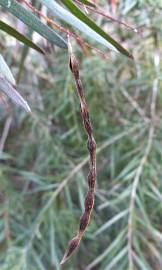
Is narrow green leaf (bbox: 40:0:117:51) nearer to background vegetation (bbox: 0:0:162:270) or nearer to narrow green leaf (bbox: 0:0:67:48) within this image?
narrow green leaf (bbox: 0:0:67:48)

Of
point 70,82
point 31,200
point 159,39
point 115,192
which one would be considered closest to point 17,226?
point 31,200

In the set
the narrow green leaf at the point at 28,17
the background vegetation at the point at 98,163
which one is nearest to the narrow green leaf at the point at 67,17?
the narrow green leaf at the point at 28,17

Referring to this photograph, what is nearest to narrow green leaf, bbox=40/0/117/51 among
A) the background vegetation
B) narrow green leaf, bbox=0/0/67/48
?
narrow green leaf, bbox=0/0/67/48

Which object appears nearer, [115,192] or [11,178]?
[115,192]

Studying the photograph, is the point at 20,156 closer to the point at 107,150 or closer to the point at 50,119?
the point at 50,119

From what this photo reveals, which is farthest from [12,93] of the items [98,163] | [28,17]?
[98,163]

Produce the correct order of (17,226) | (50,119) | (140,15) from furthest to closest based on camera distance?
1. (50,119)
2. (17,226)
3. (140,15)

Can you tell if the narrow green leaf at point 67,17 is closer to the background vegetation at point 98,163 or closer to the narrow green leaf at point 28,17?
the narrow green leaf at point 28,17

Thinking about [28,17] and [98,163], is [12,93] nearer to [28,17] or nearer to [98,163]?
[28,17]
